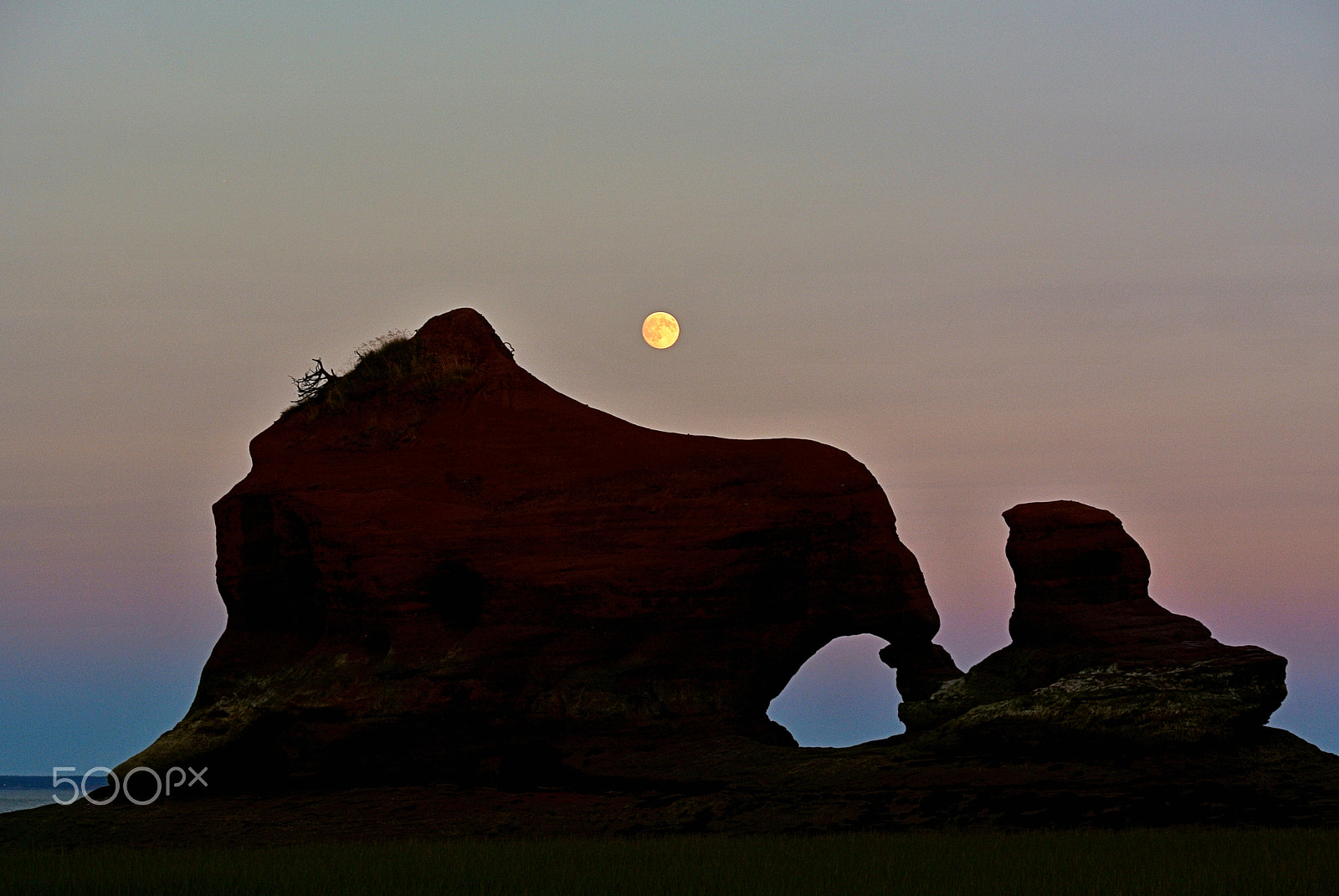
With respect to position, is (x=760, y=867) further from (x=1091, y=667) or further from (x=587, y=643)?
(x=1091, y=667)

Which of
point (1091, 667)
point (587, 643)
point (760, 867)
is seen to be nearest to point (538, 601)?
point (587, 643)

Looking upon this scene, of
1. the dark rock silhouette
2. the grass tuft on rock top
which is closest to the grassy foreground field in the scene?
the dark rock silhouette

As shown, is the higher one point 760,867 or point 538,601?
point 538,601

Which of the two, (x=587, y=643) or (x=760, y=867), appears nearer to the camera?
(x=760, y=867)

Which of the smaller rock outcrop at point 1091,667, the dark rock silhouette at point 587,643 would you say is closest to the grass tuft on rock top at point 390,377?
the dark rock silhouette at point 587,643

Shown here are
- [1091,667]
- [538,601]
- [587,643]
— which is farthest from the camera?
[538,601]

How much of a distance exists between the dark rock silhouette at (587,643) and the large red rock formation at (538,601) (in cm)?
6

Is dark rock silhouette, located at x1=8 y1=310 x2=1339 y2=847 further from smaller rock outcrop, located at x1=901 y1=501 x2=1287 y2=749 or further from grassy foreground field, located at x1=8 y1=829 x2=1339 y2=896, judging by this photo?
grassy foreground field, located at x1=8 y1=829 x2=1339 y2=896

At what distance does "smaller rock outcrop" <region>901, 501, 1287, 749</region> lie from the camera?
105 feet

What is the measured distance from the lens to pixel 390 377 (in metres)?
41.4

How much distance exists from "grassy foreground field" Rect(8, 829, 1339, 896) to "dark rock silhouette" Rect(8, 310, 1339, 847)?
175 inches

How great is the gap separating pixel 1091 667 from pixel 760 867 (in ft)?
42.9

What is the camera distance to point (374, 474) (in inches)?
1540

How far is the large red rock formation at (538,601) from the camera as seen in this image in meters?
35.9
